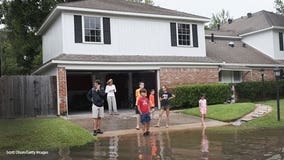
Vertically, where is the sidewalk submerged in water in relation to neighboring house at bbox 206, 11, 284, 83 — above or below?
below

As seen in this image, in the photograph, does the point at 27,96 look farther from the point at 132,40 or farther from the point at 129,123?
the point at 132,40

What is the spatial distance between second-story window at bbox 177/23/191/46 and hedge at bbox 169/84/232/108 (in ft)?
10.5

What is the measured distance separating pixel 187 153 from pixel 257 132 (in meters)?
4.74

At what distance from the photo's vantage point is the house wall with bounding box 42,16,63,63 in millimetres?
19511

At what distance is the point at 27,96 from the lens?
16938 millimetres

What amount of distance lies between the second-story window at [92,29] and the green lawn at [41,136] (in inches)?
331

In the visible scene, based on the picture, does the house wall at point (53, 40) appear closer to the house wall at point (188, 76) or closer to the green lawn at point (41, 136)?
the house wall at point (188, 76)

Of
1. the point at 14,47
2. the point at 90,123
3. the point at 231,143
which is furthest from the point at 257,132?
the point at 14,47

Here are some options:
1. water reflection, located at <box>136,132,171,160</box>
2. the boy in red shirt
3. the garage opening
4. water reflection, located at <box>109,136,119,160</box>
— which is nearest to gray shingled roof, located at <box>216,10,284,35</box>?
the garage opening

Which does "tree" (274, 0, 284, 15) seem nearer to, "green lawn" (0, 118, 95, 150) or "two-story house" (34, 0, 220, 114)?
"two-story house" (34, 0, 220, 114)

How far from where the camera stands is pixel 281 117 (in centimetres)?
1554

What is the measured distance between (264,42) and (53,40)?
16866 millimetres

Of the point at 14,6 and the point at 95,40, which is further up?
the point at 14,6

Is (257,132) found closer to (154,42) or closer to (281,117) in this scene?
(281,117)
